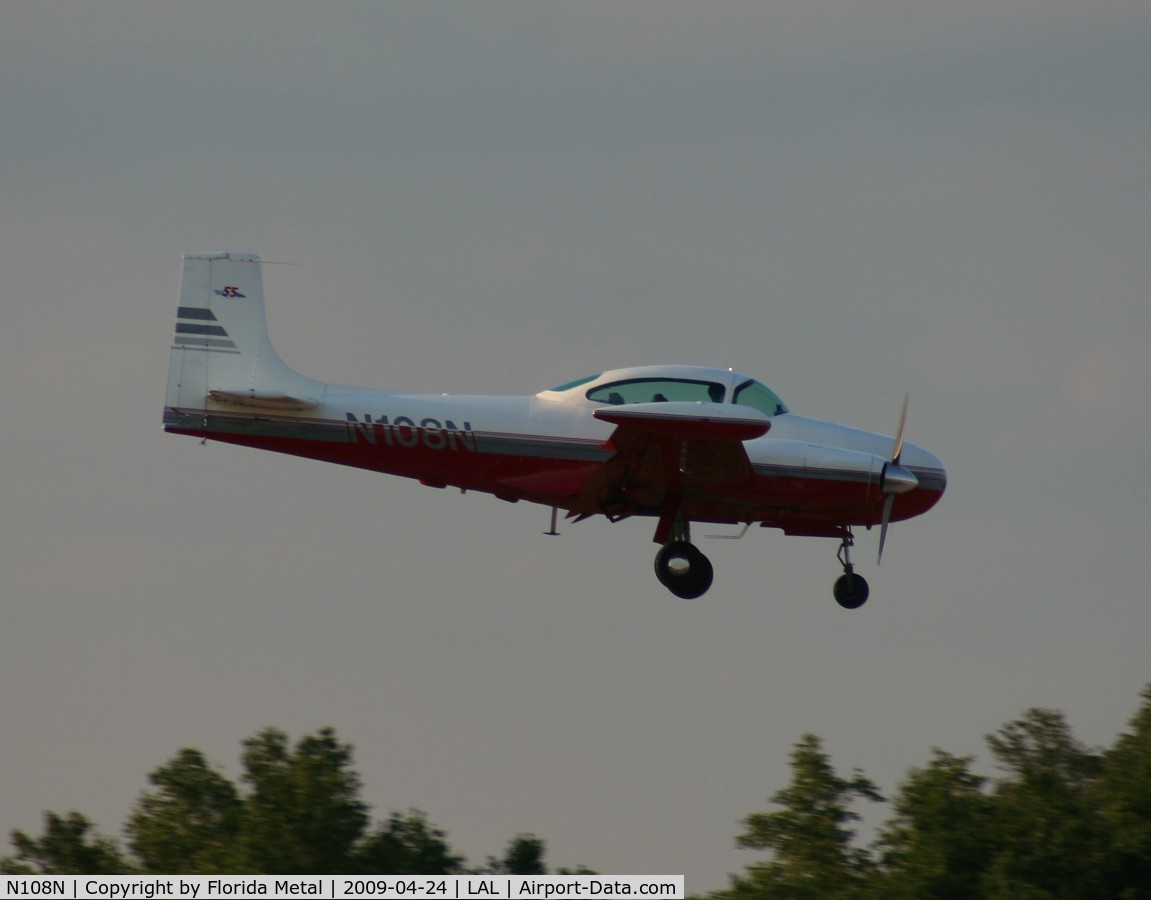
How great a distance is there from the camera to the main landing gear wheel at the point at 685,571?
866 inches

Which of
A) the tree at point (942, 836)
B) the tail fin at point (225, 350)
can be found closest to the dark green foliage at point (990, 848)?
the tree at point (942, 836)

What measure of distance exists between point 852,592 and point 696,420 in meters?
4.08

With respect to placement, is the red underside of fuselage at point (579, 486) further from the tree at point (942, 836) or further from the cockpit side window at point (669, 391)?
the tree at point (942, 836)

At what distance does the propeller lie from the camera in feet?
70.9

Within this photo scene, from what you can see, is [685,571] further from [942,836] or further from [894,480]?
[942,836]

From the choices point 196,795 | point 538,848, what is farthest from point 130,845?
point 538,848

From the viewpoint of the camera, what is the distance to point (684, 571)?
22031 mm

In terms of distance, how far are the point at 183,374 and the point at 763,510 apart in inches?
293

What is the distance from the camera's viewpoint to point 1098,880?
29250mm

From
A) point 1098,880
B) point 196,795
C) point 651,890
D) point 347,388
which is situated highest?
point 347,388

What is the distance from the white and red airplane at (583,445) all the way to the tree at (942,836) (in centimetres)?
811

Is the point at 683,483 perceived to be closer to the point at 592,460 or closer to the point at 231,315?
the point at 592,460

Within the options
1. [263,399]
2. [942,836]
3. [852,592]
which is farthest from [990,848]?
[263,399]
